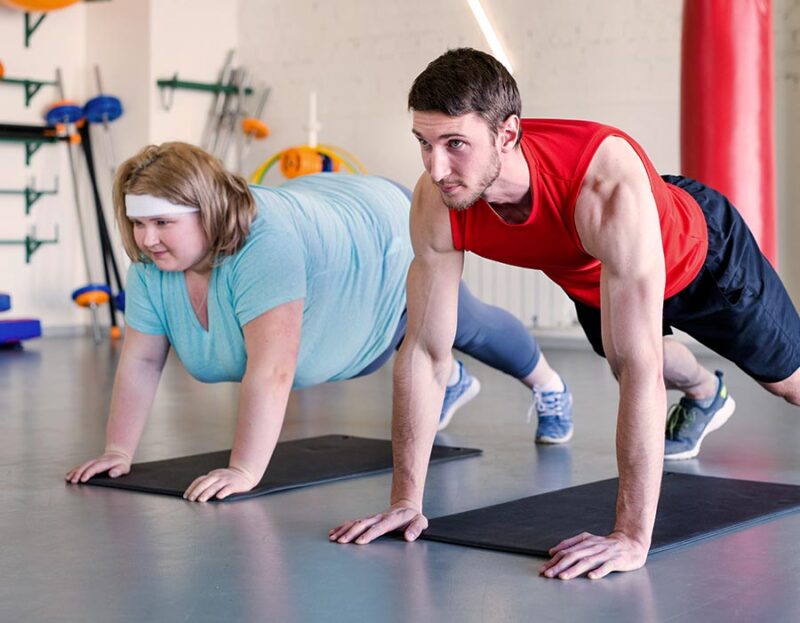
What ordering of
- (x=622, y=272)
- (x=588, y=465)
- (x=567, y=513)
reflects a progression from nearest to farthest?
1. (x=622, y=272)
2. (x=567, y=513)
3. (x=588, y=465)

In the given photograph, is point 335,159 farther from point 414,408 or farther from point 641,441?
point 641,441

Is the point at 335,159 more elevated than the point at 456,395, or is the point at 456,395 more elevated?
the point at 335,159

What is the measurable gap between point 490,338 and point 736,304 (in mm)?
851

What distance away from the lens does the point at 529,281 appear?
690 cm

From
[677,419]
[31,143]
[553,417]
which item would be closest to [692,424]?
[677,419]

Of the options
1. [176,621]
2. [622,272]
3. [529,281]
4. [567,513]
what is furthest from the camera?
[529,281]

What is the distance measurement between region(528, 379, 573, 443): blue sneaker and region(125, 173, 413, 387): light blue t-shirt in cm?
53

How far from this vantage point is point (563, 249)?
2.15 meters

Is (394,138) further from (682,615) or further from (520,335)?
(682,615)

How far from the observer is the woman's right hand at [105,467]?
9.32 ft

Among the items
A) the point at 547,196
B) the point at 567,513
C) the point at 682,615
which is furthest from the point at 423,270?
the point at 682,615

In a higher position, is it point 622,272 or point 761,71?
point 761,71

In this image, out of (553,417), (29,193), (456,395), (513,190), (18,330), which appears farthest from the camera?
(29,193)

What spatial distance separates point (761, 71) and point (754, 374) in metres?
2.59
